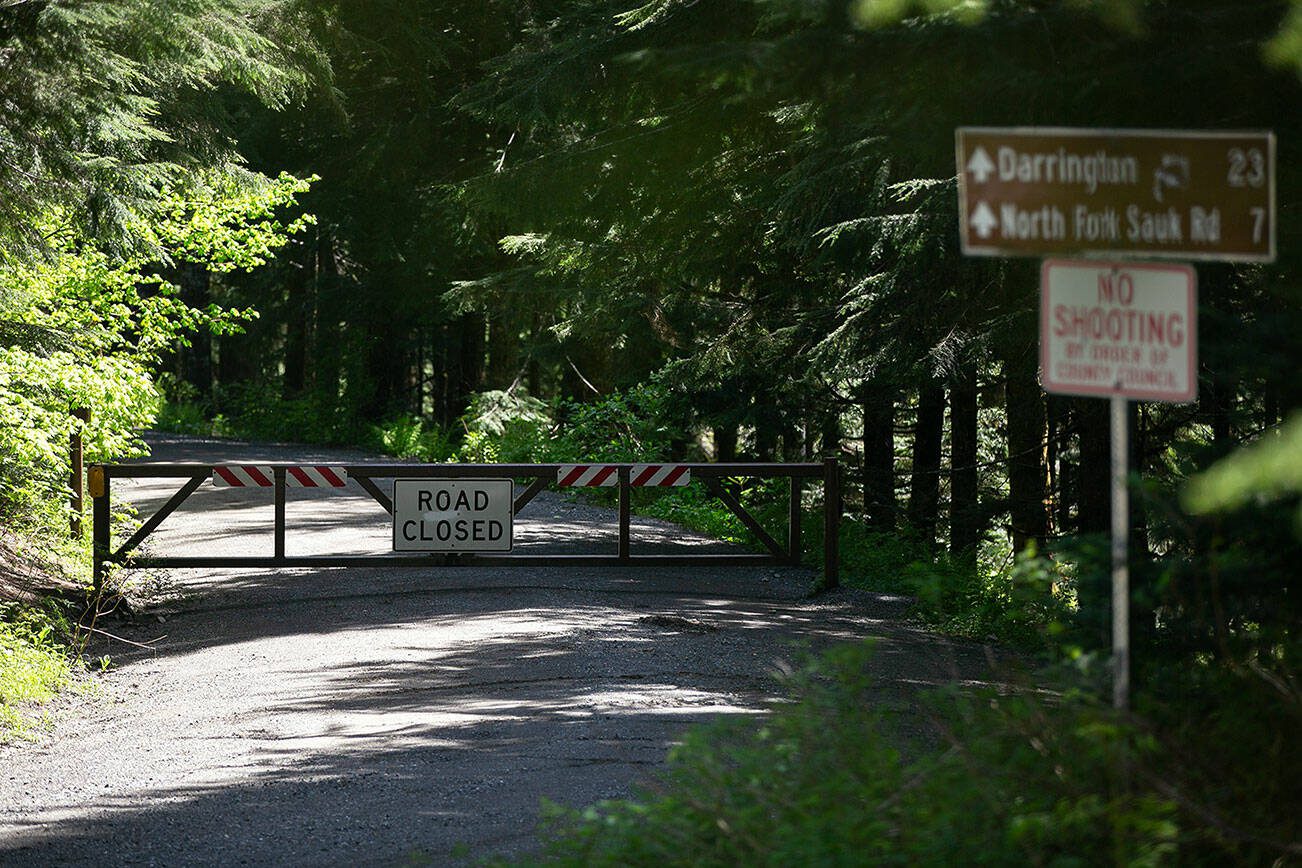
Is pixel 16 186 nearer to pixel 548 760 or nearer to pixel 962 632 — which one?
pixel 548 760

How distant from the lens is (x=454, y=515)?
12.9 m

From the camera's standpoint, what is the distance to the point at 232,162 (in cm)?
1602

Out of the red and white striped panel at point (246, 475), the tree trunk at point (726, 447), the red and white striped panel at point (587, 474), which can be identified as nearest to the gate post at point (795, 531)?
the red and white striped panel at point (587, 474)

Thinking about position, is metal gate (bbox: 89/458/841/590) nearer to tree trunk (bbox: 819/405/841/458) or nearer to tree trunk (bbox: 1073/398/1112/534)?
tree trunk (bbox: 1073/398/1112/534)

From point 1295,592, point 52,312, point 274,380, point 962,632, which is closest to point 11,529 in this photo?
point 52,312

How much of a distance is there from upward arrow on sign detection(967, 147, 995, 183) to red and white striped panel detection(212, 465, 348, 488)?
911 cm

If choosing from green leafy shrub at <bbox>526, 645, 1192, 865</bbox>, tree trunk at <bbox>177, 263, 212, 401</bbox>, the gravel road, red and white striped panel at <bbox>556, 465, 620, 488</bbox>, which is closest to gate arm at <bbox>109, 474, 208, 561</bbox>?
the gravel road

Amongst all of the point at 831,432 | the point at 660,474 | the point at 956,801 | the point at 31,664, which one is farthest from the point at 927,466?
the point at 956,801

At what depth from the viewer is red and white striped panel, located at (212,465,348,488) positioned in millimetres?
13148

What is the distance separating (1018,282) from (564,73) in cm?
584

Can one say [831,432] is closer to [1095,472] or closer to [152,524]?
[1095,472]

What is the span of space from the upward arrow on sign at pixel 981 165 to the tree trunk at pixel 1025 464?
8.47 metres

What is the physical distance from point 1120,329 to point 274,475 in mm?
9798

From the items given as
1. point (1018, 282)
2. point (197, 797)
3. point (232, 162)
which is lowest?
point (197, 797)
